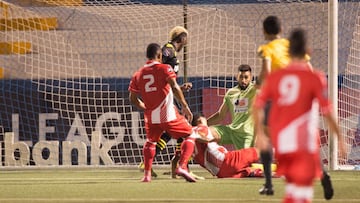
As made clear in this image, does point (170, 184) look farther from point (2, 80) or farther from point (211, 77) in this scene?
point (2, 80)

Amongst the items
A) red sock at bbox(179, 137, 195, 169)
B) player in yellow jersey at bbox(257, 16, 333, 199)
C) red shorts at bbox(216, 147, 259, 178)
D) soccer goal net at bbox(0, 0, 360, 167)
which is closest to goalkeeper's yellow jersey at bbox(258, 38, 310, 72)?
player in yellow jersey at bbox(257, 16, 333, 199)

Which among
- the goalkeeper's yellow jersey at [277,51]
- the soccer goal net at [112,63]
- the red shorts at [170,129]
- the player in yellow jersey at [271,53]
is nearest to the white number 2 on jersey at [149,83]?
the red shorts at [170,129]

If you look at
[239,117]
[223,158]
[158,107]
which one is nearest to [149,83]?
[158,107]

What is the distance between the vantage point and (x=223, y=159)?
494 inches

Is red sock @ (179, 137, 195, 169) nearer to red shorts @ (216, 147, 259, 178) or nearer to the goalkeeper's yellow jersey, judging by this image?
red shorts @ (216, 147, 259, 178)

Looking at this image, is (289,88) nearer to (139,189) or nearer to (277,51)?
(277,51)

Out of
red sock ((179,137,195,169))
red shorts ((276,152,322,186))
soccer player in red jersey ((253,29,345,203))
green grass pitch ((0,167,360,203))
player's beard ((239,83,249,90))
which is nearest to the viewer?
red shorts ((276,152,322,186))

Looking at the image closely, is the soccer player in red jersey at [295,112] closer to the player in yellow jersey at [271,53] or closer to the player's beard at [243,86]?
the player in yellow jersey at [271,53]

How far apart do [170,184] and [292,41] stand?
17.0 ft

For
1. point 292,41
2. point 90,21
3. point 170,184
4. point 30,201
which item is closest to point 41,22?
point 90,21

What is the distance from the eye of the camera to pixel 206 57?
16.6m

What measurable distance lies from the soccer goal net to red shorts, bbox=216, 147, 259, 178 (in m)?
2.61

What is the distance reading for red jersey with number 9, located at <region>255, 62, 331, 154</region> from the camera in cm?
634

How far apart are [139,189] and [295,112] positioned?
4460 mm
